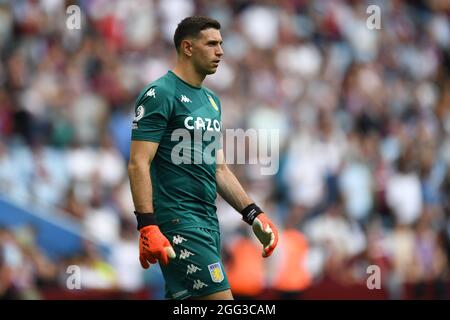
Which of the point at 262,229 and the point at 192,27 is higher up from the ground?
the point at 192,27

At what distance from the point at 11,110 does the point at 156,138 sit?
24.0 feet

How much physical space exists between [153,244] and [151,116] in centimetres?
92

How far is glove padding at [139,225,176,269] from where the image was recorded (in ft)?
21.6

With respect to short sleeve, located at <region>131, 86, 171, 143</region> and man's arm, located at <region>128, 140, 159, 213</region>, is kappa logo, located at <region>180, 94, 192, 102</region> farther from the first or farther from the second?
man's arm, located at <region>128, 140, 159, 213</region>

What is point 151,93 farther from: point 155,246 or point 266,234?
point 266,234

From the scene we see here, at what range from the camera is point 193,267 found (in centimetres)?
694

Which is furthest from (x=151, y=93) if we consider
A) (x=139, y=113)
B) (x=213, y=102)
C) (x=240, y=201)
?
(x=240, y=201)

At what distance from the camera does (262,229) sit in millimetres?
7387

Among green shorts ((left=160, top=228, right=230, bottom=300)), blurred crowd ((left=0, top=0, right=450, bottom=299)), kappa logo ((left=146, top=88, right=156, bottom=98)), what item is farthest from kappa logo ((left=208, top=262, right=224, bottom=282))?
blurred crowd ((left=0, top=0, right=450, bottom=299))

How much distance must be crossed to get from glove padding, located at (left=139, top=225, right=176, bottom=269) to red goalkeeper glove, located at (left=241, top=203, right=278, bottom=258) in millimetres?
951
